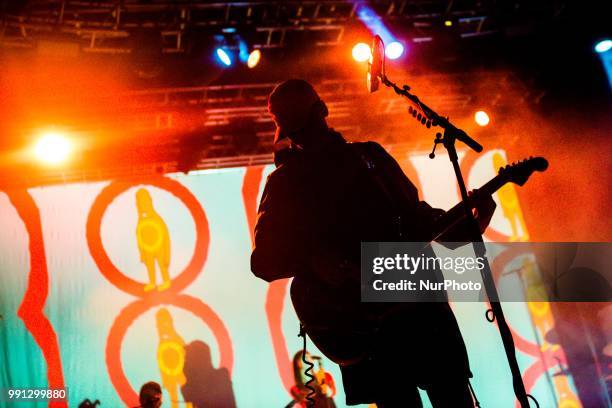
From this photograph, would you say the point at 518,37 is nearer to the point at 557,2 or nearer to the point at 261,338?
the point at 557,2

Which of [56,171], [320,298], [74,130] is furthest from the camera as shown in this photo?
[56,171]

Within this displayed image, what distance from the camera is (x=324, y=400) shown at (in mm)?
5523

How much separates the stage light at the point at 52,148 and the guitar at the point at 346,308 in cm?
511

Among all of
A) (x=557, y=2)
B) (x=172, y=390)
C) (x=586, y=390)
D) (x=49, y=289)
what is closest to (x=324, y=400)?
(x=172, y=390)

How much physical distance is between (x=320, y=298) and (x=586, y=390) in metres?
5.54

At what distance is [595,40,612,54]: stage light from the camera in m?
5.33

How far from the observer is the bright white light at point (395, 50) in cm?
542

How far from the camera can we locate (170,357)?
225 inches

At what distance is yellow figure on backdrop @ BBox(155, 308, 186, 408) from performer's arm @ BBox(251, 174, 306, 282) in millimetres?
4433

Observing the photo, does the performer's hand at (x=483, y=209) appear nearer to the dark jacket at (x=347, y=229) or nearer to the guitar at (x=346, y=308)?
the guitar at (x=346, y=308)

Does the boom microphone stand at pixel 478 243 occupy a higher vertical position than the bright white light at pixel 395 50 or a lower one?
lower

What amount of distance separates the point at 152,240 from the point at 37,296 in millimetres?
1450

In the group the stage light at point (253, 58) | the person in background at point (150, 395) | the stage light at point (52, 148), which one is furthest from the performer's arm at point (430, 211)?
the stage light at point (52, 148)

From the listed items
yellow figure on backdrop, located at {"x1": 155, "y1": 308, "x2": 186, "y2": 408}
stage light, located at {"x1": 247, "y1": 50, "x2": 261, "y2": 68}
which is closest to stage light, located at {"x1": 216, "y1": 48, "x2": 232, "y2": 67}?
stage light, located at {"x1": 247, "y1": 50, "x2": 261, "y2": 68}
